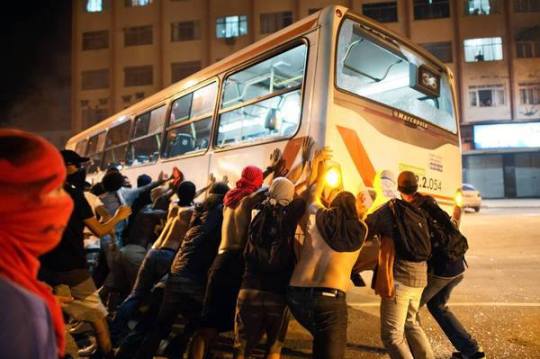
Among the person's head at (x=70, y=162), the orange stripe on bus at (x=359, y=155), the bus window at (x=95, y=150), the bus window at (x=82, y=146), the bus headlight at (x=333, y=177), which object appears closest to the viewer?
the person's head at (x=70, y=162)

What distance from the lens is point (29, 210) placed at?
4.09 feet

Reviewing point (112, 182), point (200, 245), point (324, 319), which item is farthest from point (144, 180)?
point (324, 319)

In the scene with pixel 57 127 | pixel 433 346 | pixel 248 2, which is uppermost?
pixel 248 2

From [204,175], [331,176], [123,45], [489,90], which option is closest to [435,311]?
[331,176]

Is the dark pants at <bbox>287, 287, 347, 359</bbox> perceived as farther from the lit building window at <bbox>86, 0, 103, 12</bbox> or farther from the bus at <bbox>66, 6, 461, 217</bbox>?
the lit building window at <bbox>86, 0, 103, 12</bbox>

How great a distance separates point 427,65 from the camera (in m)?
5.51

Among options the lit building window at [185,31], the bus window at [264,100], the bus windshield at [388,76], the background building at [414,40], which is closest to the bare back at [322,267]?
the bus window at [264,100]

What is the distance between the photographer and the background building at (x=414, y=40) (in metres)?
27.2

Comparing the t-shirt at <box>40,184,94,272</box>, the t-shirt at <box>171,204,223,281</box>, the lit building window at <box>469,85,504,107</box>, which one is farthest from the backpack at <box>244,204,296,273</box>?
the lit building window at <box>469,85,504,107</box>

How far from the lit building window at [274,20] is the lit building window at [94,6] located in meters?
13.5

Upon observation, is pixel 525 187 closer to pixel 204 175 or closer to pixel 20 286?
pixel 204 175

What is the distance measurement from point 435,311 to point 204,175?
3.28m

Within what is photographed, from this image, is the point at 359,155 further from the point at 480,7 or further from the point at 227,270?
the point at 480,7

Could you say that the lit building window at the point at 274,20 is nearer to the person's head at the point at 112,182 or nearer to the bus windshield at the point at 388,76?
the bus windshield at the point at 388,76
